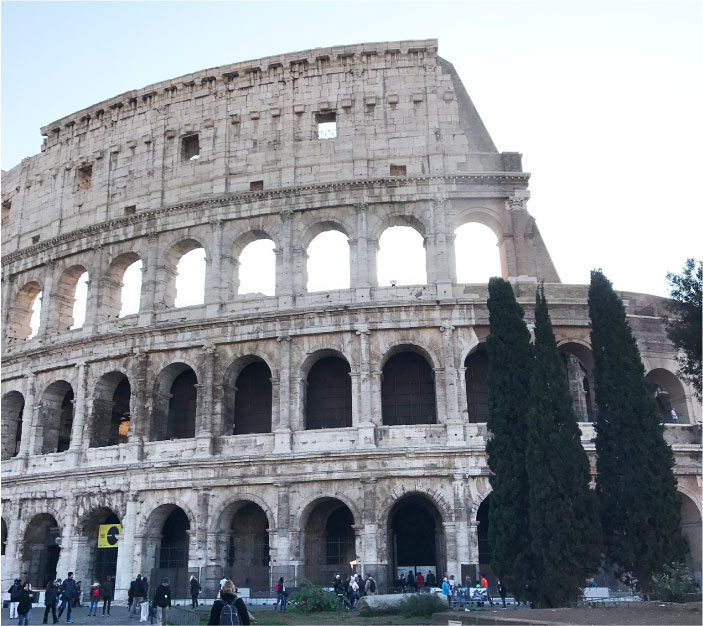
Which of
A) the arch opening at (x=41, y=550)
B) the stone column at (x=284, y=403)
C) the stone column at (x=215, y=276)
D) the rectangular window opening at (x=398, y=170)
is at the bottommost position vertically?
the arch opening at (x=41, y=550)

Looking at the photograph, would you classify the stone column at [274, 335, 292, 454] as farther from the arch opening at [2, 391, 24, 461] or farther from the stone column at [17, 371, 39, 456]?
the arch opening at [2, 391, 24, 461]

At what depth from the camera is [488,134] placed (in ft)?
82.6

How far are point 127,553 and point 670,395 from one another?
58.3ft

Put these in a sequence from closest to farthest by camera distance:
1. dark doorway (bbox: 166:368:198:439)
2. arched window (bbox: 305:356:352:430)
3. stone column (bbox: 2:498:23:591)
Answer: arched window (bbox: 305:356:352:430), stone column (bbox: 2:498:23:591), dark doorway (bbox: 166:368:198:439)

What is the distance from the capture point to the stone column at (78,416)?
23438 mm

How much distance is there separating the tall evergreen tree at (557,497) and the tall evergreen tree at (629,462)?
91 cm

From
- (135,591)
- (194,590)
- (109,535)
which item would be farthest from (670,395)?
(109,535)

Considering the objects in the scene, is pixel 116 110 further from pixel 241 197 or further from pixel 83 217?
pixel 241 197

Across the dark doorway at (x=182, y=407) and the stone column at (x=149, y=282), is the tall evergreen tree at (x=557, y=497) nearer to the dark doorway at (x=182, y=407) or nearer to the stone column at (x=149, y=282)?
the dark doorway at (x=182, y=407)

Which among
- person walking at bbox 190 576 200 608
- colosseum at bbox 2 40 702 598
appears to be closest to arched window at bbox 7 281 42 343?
colosseum at bbox 2 40 702 598

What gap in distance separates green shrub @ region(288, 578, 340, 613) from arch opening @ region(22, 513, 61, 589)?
1007 centimetres

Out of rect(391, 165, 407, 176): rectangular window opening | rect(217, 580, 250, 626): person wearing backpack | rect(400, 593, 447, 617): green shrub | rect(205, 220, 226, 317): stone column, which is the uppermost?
rect(391, 165, 407, 176): rectangular window opening

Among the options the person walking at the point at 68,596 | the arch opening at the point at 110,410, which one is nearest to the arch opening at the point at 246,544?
A: the person walking at the point at 68,596

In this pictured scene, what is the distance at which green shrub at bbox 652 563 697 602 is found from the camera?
543 inches
